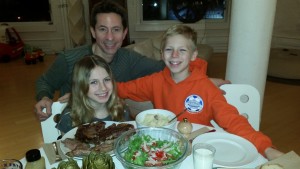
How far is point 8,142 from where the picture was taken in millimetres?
3158

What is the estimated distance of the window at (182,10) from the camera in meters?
6.48

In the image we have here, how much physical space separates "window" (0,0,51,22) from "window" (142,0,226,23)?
224 cm

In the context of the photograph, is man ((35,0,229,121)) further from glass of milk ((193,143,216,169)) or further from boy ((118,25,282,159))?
glass of milk ((193,143,216,169))

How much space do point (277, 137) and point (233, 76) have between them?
931 millimetres

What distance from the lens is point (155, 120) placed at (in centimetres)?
146

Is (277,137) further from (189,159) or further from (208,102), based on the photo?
(189,159)

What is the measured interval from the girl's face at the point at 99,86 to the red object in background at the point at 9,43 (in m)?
4.77

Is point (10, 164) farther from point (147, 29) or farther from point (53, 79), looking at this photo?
point (147, 29)

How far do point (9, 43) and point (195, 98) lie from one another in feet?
17.2

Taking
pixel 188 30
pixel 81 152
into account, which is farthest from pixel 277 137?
pixel 81 152

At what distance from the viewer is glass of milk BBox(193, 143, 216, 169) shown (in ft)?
3.72

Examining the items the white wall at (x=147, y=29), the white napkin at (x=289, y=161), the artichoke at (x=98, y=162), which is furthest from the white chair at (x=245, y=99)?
the white wall at (x=147, y=29)

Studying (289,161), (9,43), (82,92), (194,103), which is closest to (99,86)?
(82,92)

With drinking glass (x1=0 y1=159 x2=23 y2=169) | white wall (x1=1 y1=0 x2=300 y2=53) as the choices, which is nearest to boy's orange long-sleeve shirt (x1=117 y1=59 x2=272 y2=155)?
drinking glass (x1=0 y1=159 x2=23 y2=169)
